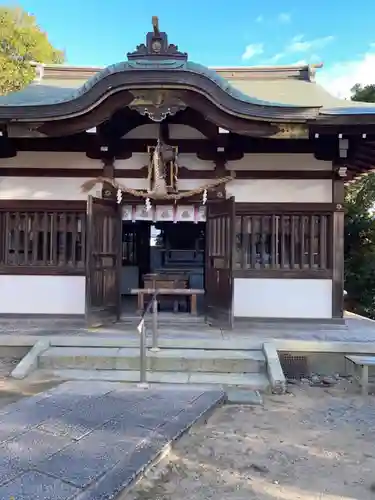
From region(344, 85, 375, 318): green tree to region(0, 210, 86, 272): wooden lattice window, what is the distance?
27.3ft

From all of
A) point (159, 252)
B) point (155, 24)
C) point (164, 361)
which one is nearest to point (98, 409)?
point (164, 361)

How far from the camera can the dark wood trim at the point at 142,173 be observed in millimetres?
7914

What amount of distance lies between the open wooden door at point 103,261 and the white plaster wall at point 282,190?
2060 mm

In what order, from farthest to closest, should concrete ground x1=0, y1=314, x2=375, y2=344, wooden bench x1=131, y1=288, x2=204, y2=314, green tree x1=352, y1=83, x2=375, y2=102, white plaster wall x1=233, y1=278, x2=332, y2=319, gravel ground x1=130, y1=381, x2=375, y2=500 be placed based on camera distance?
green tree x1=352, y1=83, x2=375, y2=102 < wooden bench x1=131, y1=288, x2=204, y2=314 < white plaster wall x1=233, y1=278, x2=332, y2=319 < concrete ground x1=0, y1=314, x2=375, y2=344 < gravel ground x1=130, y1=381, x2=375, y2=500

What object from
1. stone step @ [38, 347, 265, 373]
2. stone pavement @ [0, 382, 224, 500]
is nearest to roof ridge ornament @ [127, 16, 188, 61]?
stone step @ [38, 347, 265, 373]

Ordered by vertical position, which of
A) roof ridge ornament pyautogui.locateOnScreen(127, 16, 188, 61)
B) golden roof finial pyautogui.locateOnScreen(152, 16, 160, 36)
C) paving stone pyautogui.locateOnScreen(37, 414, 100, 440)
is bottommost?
paving stone pyautogui.locateOnScreen(37, 414, 100, 440)

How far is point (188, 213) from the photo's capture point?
26.6 feet

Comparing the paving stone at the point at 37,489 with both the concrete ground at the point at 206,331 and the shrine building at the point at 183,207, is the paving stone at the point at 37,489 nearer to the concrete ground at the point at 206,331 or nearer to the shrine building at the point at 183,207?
the concrete ground at the point at 206,331

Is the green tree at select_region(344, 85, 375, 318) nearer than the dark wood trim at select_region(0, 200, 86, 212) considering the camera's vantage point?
No

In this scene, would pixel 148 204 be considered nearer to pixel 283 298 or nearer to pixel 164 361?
pixel 283 298

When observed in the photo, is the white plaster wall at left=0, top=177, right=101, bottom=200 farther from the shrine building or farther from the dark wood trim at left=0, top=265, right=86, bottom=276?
the dark wood trim at left=0, top=265, right=86, bottom=276

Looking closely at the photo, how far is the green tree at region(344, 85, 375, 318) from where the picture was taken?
43.9 ft

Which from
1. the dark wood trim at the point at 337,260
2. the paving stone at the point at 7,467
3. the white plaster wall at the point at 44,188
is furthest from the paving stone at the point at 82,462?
the dark wood trim at the point at 337,260

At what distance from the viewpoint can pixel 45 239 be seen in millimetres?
8000
